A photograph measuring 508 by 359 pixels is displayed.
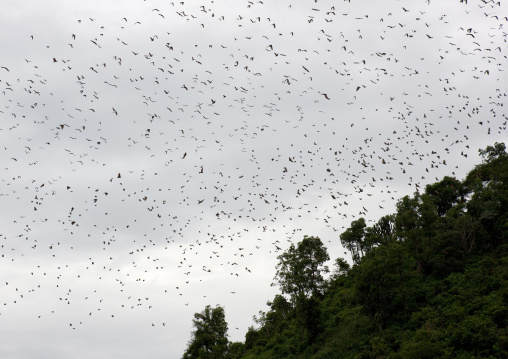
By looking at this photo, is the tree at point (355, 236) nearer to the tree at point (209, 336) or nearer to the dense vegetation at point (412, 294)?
the dense vegetation at point (412, 294)

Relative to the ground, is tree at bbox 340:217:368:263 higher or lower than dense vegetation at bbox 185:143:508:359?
higher

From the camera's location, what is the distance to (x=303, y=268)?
77250mm

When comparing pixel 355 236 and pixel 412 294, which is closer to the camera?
pixel 412 294

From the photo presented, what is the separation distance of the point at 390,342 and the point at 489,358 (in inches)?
489

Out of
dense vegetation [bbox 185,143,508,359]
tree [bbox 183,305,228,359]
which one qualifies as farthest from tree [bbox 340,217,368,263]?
tree [bbox 183,305,228,359]

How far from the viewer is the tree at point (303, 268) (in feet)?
247

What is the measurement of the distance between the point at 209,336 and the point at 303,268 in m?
22.0

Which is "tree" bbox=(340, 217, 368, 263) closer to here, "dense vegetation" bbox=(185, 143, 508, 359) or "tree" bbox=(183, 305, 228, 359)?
"dense vegetation" bbox=(185, 143, 508, 359)

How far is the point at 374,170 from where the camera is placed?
44.5 metres

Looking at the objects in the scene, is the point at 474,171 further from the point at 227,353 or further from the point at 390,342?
the point at 227,353

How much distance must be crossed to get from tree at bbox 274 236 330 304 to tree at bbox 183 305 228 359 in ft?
56.1

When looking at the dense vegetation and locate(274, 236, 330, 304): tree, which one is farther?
locate(274, 236, 330, 304): tree

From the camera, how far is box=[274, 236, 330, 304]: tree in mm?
75312

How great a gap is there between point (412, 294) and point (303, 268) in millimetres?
20833
